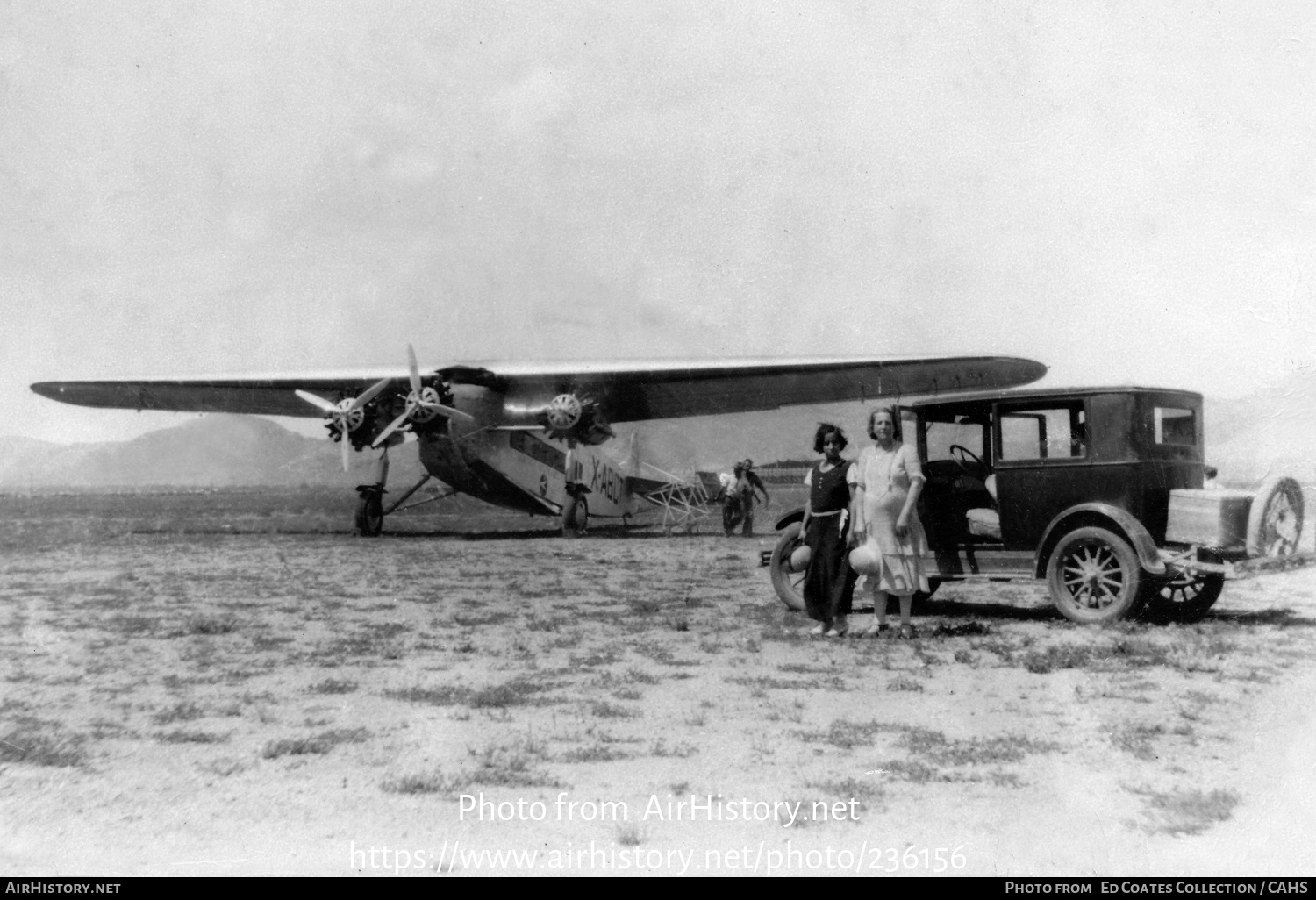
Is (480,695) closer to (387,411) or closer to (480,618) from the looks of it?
(480,618)

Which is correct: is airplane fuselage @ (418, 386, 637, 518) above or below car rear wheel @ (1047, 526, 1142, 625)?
above

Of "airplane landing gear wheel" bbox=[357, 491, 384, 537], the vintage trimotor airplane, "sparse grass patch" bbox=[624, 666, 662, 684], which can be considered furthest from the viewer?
"airplane landing gear wheel" bbox=[357, 491, 384, 537]

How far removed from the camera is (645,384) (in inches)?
706

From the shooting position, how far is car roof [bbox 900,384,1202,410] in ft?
21.8

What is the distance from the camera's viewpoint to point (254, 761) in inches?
152

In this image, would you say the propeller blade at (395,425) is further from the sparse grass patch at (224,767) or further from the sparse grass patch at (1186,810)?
the sparse grass patch at (1186,810)

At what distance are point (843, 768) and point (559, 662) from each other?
2.51m

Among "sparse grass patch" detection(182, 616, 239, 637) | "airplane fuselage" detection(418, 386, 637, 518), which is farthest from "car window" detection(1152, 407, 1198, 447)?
"airplane fuselage" detection(418, 386, 637, 518)

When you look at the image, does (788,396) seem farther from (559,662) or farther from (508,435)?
(559,662)

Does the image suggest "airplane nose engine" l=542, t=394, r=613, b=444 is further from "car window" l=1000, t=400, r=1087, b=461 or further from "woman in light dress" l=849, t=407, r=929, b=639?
"woman in light dress" l=849, t=407, r=929, b=639

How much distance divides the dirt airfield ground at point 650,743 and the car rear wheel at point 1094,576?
0.78 feet

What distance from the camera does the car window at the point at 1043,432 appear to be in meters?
7.01

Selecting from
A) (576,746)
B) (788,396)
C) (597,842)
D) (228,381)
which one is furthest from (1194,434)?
(228,381)

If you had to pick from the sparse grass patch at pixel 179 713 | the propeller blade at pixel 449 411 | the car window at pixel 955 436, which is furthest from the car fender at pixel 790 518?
the propeller blade at pixel 449 411
